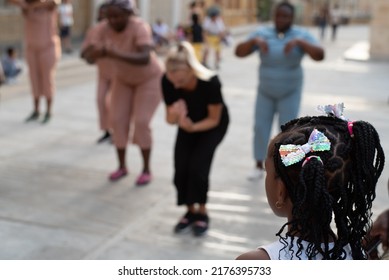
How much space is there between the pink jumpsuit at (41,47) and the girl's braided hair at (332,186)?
656 cm

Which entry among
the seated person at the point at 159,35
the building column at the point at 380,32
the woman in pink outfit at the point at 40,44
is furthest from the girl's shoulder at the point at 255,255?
the building column at the point at 380,32

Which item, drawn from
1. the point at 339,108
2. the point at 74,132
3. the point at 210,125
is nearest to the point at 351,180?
the point at 339,108

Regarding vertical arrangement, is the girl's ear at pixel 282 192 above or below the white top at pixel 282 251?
above

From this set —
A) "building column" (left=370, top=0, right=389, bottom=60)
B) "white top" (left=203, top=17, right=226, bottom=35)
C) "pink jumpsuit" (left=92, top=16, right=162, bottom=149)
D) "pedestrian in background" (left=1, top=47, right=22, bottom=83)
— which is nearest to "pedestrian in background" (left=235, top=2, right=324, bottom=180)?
"pink jumpsuit" (left=92, top=16, right=162, bottom=149)

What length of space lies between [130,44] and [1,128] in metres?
2.78

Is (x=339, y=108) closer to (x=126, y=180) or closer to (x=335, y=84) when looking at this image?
(x=126, y=180)

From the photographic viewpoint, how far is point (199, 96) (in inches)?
181

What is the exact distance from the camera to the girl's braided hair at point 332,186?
165 cm

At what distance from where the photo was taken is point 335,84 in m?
12.8

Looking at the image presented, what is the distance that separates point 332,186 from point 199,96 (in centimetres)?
A: 295

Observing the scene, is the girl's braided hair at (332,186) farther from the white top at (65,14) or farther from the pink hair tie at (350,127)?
the white top at (65,14)

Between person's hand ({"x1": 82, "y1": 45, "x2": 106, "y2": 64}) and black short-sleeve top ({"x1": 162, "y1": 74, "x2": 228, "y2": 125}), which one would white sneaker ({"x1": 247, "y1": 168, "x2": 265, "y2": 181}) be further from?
person's hand ({"x1": 82, "y1": 45, "x2": 106, "y2": 64})

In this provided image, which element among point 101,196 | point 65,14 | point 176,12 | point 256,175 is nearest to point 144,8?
point 176,12

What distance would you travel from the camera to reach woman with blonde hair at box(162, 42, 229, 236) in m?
4.48
